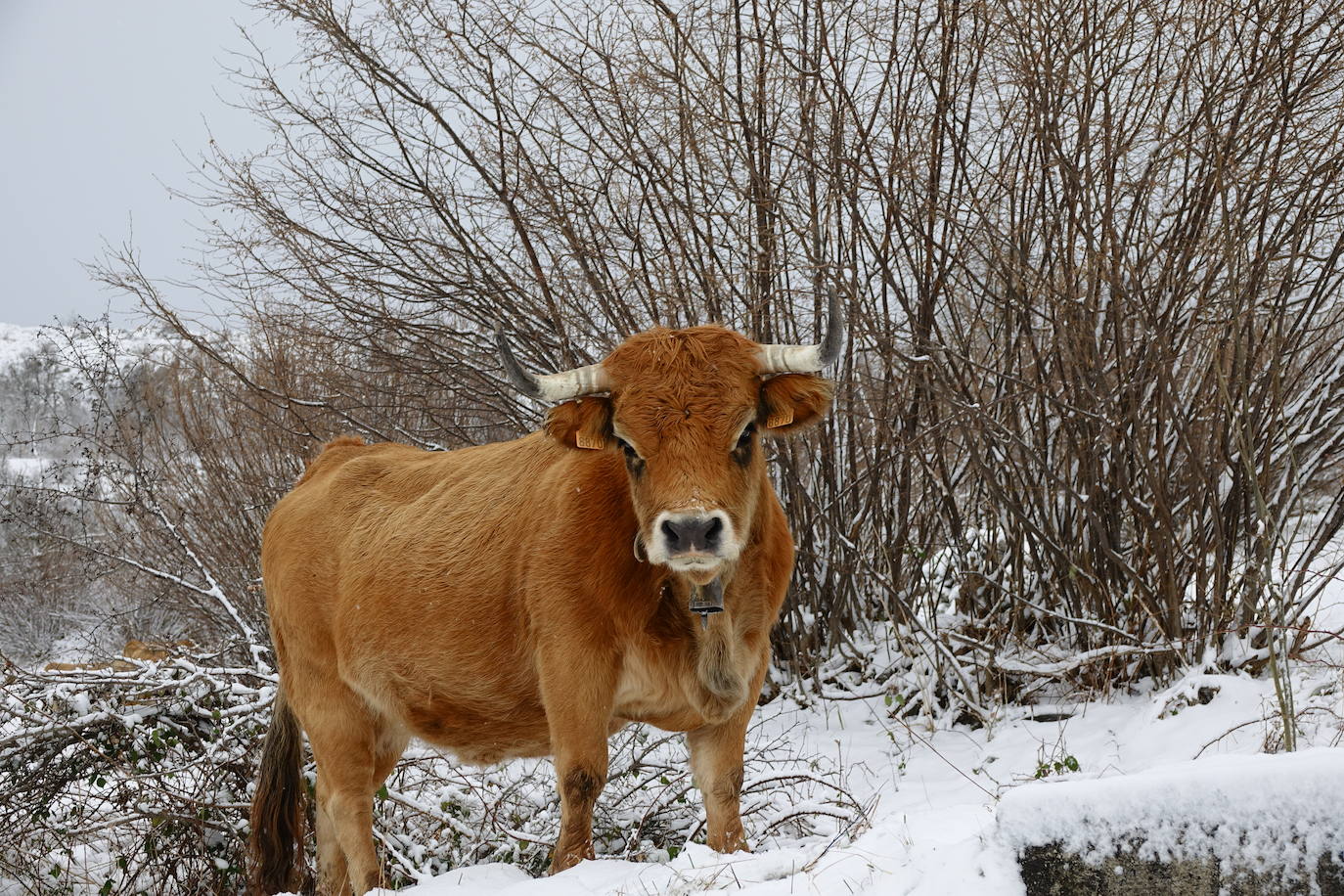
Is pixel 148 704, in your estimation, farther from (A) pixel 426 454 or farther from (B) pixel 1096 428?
(B) pixel 1096 428

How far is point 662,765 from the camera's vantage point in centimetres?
601

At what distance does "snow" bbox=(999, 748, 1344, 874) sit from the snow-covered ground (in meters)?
0.01

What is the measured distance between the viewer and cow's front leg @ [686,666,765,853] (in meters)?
4.43

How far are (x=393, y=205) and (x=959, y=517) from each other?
15.2 ft

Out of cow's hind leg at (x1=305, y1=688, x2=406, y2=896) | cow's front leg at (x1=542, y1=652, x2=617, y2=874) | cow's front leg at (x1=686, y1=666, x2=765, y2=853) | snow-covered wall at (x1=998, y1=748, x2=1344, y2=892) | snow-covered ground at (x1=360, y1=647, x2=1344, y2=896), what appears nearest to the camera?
snow-covered wall at (x1=998, y1=748, x2=1344, y2=892)

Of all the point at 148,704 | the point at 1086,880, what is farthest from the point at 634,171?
the point at 1086,880

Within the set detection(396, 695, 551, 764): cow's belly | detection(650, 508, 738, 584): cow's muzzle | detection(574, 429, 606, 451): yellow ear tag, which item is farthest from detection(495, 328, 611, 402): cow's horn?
detection(396, 695, 551, 764): cow's belly

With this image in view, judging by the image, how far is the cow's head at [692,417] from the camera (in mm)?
3787

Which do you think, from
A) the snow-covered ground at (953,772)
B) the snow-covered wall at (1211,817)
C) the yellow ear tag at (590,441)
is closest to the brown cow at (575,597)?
the yellow ear tag at (590,441)

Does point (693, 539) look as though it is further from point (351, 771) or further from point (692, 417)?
point (351, 771)

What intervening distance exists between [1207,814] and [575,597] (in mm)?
2473

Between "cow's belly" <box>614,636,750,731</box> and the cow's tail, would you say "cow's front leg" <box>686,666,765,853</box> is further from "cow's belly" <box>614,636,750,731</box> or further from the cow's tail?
the cow's tail

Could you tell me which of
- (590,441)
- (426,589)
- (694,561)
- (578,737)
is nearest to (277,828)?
(426,589)

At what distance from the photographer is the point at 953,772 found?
6.14m
